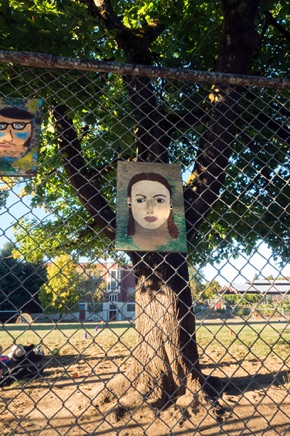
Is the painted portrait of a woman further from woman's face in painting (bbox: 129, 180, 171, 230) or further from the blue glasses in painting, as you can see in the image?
the blue glasses in painting

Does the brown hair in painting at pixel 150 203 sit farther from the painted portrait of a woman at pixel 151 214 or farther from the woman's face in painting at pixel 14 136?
the woman's face in painting at pixel 14 136

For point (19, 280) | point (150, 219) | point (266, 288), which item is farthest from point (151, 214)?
point (266, 288)

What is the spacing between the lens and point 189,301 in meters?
4.70

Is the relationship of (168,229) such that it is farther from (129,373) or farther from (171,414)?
(129,373)

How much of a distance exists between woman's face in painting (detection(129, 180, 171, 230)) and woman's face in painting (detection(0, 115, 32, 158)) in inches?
25.9

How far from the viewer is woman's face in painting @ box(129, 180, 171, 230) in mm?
2047

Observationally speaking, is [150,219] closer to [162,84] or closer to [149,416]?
[149,416]

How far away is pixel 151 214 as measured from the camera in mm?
2061

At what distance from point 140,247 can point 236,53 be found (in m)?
3.83

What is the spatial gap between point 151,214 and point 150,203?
7 cm

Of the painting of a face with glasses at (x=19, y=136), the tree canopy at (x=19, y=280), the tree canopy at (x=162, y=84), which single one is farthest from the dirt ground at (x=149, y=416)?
the painting of a face with glasses at (x=19, y=136)

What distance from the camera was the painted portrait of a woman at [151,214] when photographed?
201cm

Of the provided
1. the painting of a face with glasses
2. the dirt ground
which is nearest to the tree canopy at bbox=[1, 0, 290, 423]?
the dirt ground

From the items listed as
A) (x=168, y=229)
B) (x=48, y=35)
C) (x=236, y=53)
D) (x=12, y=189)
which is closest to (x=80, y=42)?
(x=48, y=35)
